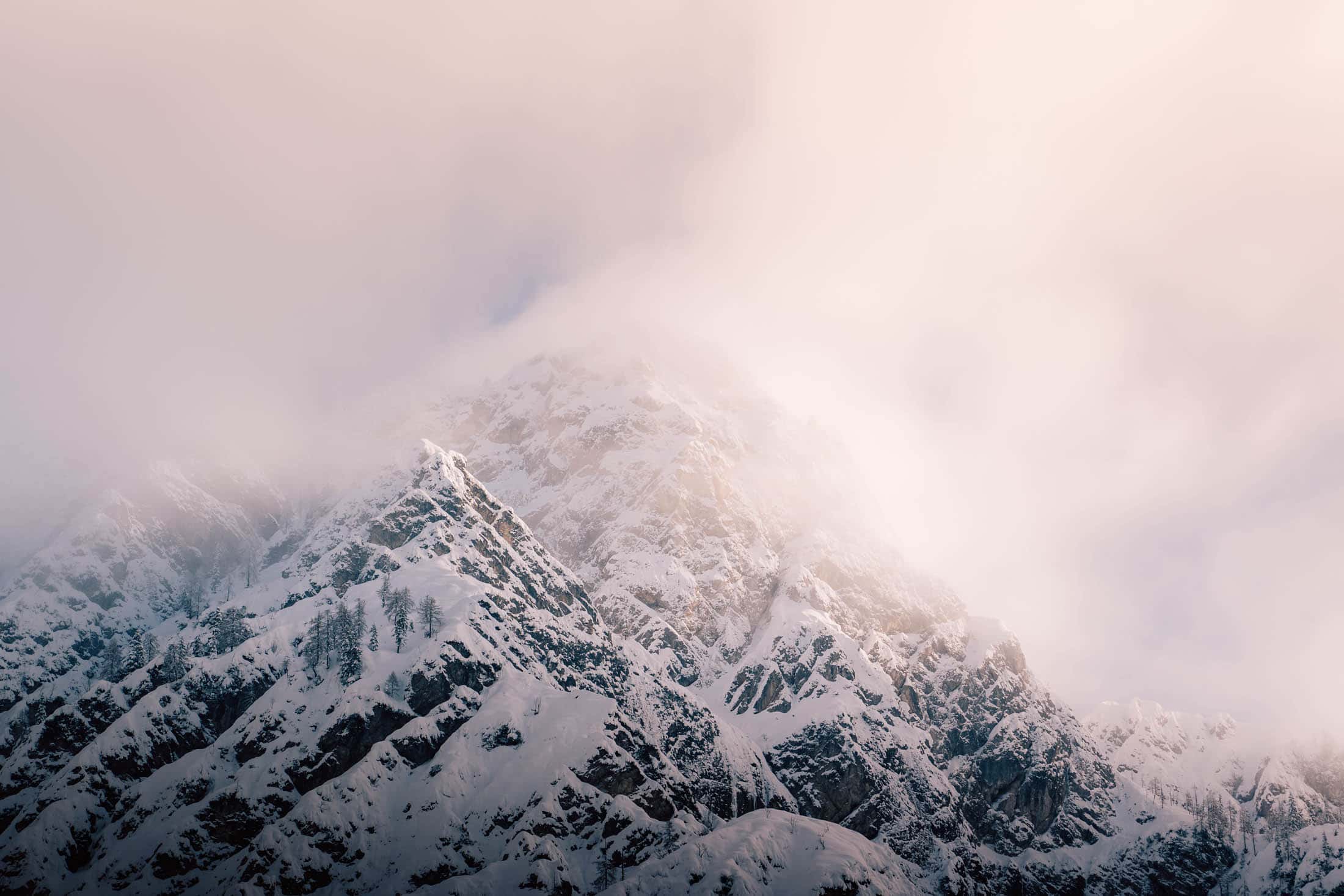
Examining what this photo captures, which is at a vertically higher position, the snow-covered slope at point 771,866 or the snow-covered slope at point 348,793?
the snow-covered slope at point 771,866

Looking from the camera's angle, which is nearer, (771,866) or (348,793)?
(348,793)

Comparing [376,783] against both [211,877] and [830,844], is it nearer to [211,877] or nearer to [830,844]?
[211,877]

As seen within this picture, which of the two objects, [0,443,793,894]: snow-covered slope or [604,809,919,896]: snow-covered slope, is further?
[604,809,919,896]: snow-covered slope

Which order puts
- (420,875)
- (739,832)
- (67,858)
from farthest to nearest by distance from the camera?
(739,832) → (67,858) → (420,875)

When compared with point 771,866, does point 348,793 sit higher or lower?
lower

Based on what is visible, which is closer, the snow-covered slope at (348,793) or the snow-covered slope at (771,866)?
the snow-covered slope at (348,793)

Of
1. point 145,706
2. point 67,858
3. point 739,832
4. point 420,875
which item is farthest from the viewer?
point 145,706

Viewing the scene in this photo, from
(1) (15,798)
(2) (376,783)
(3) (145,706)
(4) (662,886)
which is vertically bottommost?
(1) (15,798)

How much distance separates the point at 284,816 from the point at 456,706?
36.8m

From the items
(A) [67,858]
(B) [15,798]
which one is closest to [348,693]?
(A) [67,858]

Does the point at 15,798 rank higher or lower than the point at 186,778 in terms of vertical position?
lower

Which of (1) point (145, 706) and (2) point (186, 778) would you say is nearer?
(2) point (186, 778)

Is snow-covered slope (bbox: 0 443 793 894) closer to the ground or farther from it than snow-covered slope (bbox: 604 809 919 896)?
closer to the ground

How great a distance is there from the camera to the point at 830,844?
186 meters
